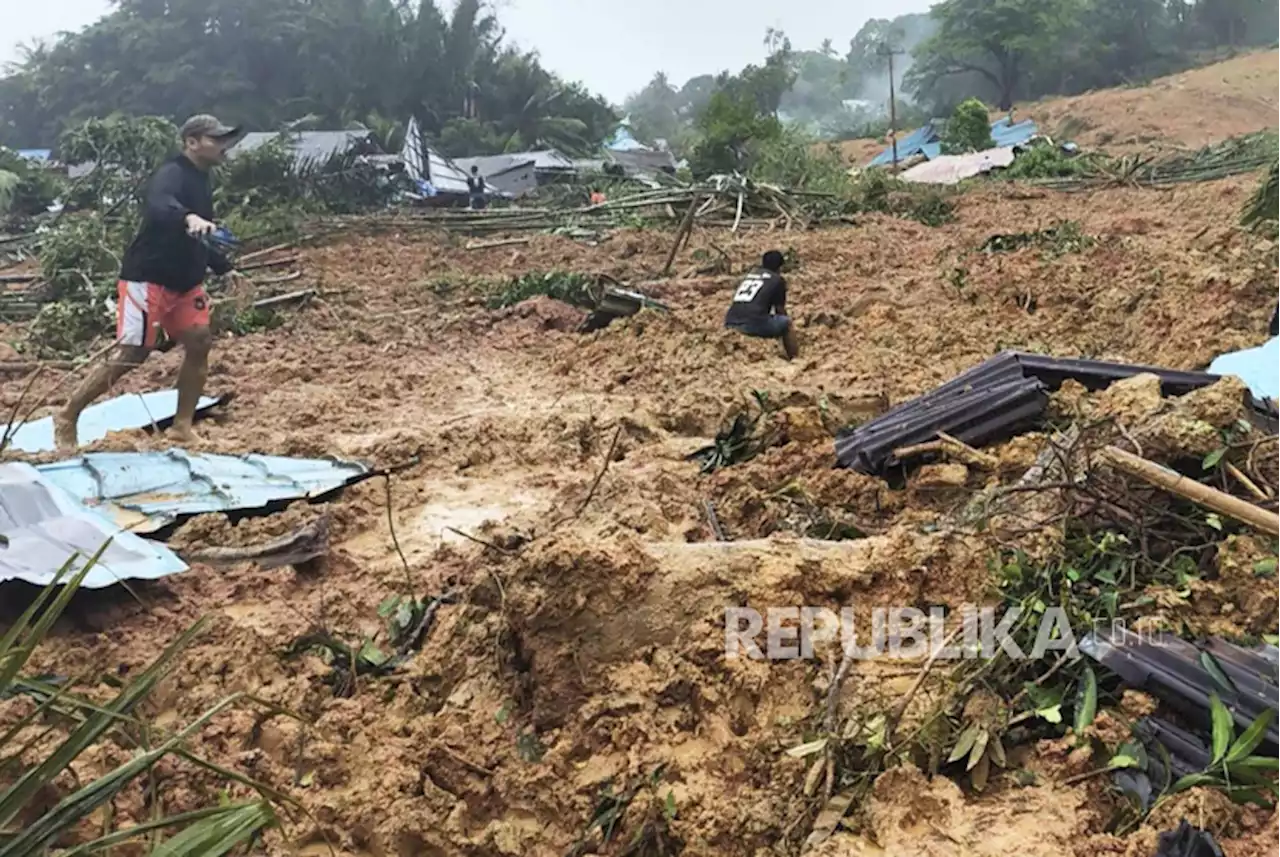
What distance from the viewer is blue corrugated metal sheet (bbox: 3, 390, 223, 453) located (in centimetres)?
532

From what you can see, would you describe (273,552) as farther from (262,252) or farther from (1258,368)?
(262,252)

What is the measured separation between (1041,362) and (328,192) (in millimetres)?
17109

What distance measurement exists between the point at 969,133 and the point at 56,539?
90.6 feet

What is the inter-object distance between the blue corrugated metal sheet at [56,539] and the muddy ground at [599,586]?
10cm

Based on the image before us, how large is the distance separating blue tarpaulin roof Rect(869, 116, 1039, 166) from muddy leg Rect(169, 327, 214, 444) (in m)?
25.8

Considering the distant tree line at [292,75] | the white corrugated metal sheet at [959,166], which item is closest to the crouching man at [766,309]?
the white corrugated metal sheet at [959,166]

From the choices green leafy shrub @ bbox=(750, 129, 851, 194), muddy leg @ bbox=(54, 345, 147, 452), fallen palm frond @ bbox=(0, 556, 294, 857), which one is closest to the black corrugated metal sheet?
fallen palm frond @ bbox=(0, 556, 294, 857)

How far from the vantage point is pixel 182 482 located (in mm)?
4270

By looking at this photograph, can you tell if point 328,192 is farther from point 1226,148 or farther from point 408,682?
point 408,682

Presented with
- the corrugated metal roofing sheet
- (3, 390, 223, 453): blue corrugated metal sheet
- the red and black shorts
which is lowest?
(3, 390, 223, 453): blue corrugated metal sheet

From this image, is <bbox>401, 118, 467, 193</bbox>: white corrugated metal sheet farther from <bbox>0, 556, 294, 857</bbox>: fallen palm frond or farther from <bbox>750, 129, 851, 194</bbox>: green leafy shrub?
<bbox>0, 556, 294, 857</bbox>: fallen palm frond

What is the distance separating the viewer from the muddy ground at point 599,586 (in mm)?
2393

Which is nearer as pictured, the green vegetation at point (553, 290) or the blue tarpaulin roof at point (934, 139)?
the green vegetation at point (553, 290)

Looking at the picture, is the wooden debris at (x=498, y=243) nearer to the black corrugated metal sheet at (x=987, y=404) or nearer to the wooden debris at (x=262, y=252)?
the wooden debris at (x=262, y=252)
